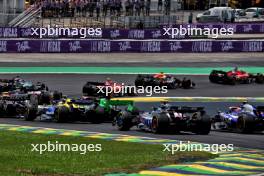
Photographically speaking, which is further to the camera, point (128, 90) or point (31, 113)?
point (128, 90)

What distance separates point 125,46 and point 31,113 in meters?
29.3

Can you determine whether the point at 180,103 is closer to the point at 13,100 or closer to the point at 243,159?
the point at 13,100

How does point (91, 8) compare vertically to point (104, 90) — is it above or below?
above

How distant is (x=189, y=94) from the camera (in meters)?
41.4

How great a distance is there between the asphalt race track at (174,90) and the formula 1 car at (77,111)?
10.3m

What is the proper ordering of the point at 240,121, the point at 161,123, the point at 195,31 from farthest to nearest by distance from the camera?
the point at 195,31
the point at 240,121
the point at 161,123

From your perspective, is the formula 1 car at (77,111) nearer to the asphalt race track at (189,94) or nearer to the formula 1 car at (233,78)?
the asphalt race track at (189,94)

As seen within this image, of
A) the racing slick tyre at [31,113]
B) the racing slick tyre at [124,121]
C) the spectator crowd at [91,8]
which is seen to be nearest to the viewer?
the racing slick tyre at [124,121]

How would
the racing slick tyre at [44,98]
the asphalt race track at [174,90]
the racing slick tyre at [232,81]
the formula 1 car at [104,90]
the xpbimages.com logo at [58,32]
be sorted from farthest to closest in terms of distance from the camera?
1. the xpbimages.com logo at [58,32]
2. the racing slick tyre at [232,81]
3. the asphalt race track at [174,90]
4. the formula 1 car at [104,90]
5. the racing slick tyre at [44,98]

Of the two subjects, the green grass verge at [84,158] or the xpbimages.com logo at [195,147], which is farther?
the xpbimages.com logo at [195,147]

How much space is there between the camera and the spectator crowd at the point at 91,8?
70162mm

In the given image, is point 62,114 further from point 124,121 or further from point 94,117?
point 124,121

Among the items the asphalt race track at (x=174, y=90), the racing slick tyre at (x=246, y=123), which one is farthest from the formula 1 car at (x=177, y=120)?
the asphalt race track at (x=174, y=90)

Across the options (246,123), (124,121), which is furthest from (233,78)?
(124,121)
